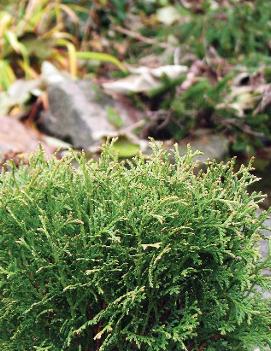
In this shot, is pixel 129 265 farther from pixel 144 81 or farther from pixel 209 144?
pixel 144 81

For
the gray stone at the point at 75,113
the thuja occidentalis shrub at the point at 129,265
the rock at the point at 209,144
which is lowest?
the rock at the point at 209,144

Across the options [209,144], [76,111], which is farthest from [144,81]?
[209,144]

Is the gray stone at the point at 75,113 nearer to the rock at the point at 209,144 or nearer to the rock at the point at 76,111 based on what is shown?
the rock at the point at 76,111

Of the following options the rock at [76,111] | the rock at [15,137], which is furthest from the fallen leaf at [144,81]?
the rock at [15,137]

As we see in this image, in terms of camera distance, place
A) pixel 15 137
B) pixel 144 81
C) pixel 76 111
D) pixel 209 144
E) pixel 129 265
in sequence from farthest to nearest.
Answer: pixel 144 81, pixel 76 111, pixel 209 144, pixel 15 137, pixel 129 265

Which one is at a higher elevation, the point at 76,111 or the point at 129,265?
the point at 129,265
